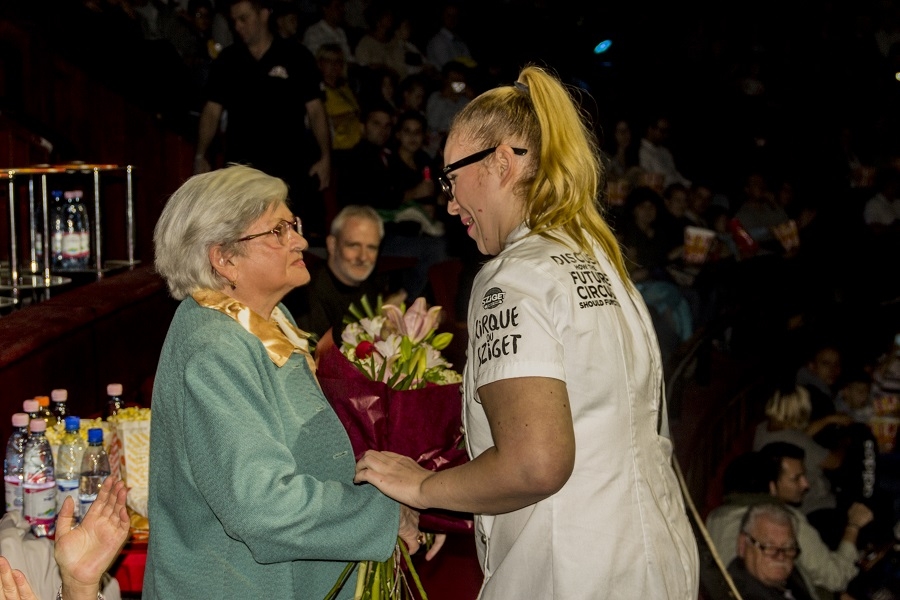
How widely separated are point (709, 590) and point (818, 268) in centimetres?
382

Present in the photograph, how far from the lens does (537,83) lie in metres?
1.74

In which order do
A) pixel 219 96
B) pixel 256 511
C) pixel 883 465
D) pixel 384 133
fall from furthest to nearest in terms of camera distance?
pixel 883 465 → pixel 384 133 → pixel 219 96 → pixel 256 511

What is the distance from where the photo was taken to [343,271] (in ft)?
15.7

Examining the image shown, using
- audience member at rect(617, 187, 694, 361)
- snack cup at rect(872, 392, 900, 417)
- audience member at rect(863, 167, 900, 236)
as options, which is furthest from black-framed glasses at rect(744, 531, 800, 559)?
audience member at rect(863, 167, 900, 236)

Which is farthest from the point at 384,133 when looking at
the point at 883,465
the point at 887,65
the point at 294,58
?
the point at 887,65

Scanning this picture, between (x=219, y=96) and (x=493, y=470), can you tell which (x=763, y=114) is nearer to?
(x=219, y=96)

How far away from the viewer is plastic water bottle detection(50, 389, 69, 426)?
103 inches

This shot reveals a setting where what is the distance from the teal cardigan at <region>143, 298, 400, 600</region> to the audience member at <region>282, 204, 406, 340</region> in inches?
109

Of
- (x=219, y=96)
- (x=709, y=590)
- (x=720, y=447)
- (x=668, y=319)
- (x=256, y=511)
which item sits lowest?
(x=709, y=590)

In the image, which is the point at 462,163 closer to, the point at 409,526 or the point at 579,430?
the point at 579,430

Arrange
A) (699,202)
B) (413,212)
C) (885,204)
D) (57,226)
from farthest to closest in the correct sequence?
(885,204) → (699,202) → (413,212) → (57,226)

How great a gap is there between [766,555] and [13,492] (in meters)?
3.85

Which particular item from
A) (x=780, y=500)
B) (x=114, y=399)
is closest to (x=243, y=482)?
(x=114, y=399)

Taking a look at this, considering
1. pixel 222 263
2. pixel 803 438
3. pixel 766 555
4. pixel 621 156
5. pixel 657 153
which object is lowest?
pixel 766 555
